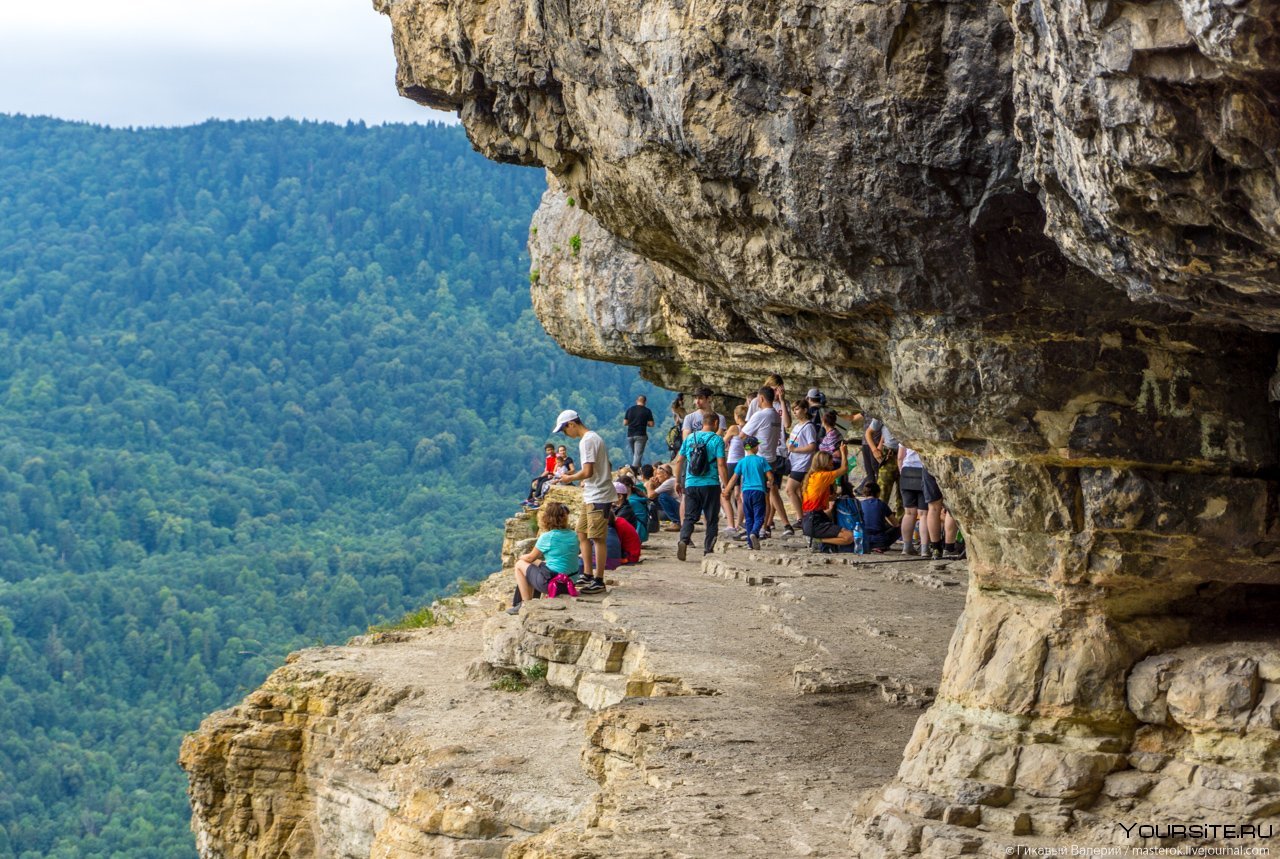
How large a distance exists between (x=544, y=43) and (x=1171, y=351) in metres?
4.14

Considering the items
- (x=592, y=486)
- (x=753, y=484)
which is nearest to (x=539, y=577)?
(x=592, y=486)

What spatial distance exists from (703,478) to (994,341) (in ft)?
26.8

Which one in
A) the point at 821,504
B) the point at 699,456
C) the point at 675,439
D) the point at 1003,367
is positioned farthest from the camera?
the point at 675,439

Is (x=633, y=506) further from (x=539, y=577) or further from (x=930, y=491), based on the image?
(x=930, y=491)

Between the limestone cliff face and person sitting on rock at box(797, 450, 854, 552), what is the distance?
6701 millimetres

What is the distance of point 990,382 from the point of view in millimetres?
7281

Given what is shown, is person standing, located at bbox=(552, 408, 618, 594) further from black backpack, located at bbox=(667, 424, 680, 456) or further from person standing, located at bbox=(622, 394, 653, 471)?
person standing, located at bbox=(622, 394, 653, 471)

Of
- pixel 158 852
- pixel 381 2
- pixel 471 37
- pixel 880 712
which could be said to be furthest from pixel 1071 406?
pixel 158 852

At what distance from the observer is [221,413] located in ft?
320

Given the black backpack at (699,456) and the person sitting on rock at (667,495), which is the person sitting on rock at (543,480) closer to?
the person sitting on rock at (667,495)

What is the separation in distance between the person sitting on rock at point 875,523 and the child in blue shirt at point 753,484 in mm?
1013

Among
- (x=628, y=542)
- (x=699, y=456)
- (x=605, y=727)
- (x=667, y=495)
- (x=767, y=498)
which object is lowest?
(x=605, y=727)

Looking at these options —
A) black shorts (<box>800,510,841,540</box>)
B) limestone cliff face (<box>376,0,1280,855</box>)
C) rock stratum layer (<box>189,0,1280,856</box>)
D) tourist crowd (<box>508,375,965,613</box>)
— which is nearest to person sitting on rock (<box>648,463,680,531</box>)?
tourist crowd (<box>508,375,965,613</box>)

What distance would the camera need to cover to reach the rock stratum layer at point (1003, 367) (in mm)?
6566
